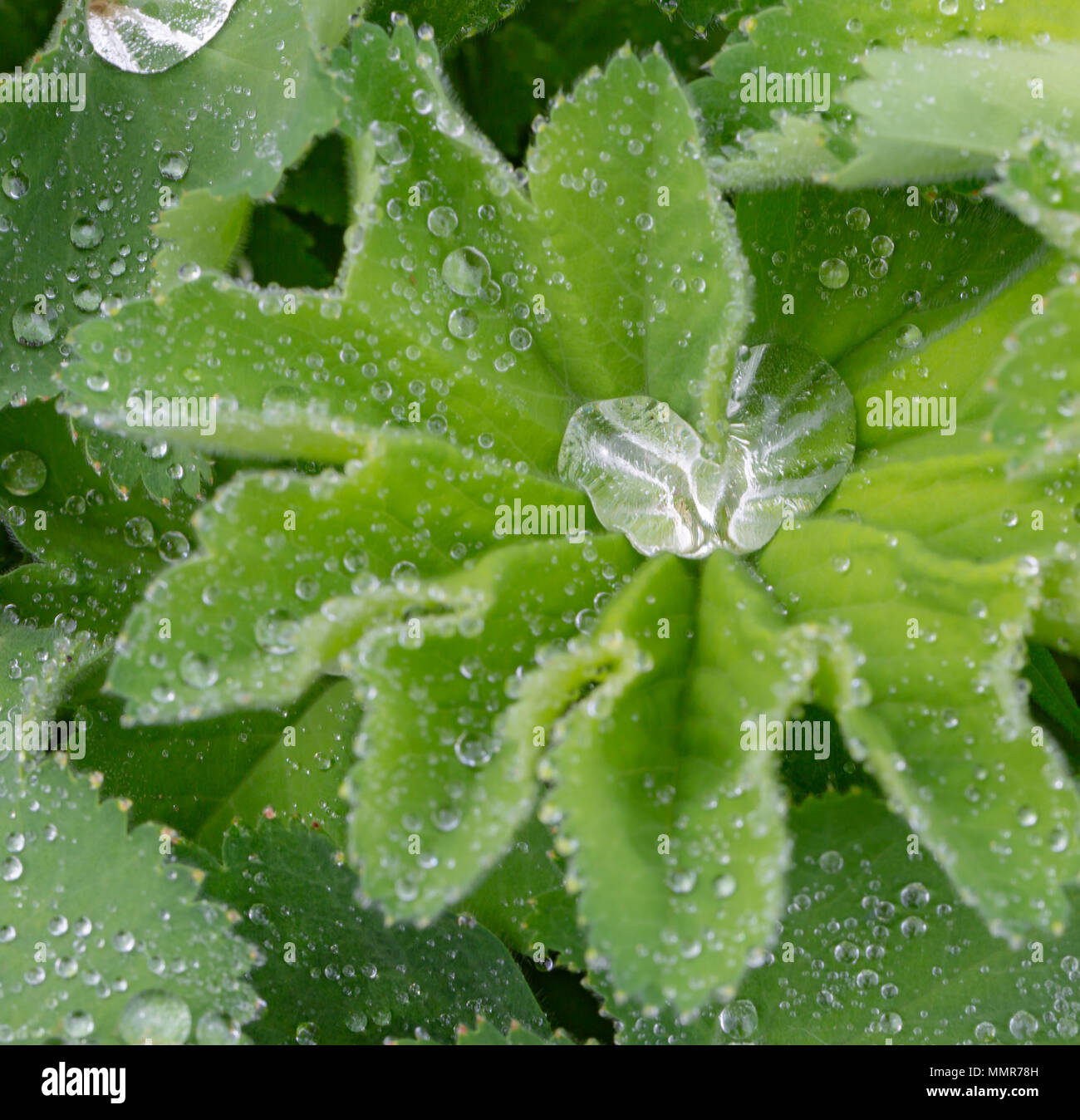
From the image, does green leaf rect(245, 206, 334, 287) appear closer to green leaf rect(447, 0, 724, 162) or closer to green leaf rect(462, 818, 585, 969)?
green leaf rect(447, 0, 724, 162)

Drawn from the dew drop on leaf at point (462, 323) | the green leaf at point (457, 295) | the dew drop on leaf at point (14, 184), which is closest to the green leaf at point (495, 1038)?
the green leaf at point (457, 295)

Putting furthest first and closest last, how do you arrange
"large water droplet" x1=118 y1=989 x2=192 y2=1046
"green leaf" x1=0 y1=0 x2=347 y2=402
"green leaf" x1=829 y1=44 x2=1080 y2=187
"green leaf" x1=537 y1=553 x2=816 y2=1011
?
"green leaf" x1=0 y1=0 x2=347 y2=402 < "large water droplet" x1=118 y1=989 x2=192 y2=1046 < "green leaf" x1=829 y1=44 x2=1080 y2=187 < "green leaf" x1=537 y1=553 x2=816 y2=1011

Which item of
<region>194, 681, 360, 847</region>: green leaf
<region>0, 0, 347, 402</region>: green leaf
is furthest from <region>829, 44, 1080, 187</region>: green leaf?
<region>194, 681, 360, 847</region>: green leaf

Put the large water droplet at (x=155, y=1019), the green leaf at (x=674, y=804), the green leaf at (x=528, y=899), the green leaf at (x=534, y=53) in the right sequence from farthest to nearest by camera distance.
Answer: the green leaf at (x=534, y=53) → the green leaf at (x=528, y=899) → the large water droplet at (x=155, y=1019) → the green leaf at (x=674, y=804)

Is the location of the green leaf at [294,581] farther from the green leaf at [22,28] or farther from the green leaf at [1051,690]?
the green leaf at [22,28]

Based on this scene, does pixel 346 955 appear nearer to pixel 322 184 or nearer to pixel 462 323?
pixel 462 323

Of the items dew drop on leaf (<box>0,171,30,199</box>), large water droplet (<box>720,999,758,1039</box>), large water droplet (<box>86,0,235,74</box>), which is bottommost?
large water droplet (<box>720,999,758,1039</box>)

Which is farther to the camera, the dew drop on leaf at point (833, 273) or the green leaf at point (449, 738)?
the dew drop on leaf at point (833, 273)
